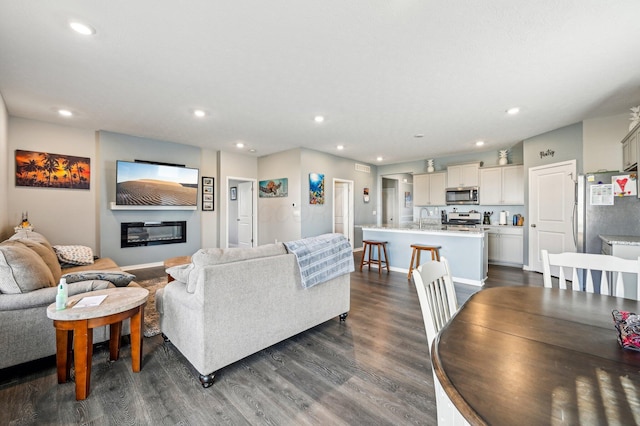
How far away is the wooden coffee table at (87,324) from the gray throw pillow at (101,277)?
1.08 feet

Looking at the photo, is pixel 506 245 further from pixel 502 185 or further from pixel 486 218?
pixel 502 185

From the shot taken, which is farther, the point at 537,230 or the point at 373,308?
the point at 537,230

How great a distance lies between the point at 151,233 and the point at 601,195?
7.26 metres

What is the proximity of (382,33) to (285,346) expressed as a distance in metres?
2.79

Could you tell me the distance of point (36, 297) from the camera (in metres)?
1.96

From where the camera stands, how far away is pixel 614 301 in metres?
1.34

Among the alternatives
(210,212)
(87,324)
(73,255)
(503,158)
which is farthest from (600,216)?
(73,255)

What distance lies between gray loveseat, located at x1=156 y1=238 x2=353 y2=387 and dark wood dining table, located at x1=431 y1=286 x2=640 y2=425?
142 centimetres

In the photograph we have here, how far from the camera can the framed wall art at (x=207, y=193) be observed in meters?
6.18

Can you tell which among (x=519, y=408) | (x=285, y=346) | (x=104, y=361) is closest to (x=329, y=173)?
(x=285, y=346)

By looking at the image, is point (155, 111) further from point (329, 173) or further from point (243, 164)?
point (329, 173)

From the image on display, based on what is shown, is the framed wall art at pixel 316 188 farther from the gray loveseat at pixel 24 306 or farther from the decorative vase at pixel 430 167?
the gray loveseat at pixel 24 306

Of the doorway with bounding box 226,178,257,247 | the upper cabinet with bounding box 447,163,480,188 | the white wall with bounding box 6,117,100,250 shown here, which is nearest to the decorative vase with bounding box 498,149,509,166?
the upper cabinet with bounding box 447,163,480,188

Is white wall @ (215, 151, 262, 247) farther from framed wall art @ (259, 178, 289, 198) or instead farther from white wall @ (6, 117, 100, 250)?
white wall @ (6, 117, 100, 250)
